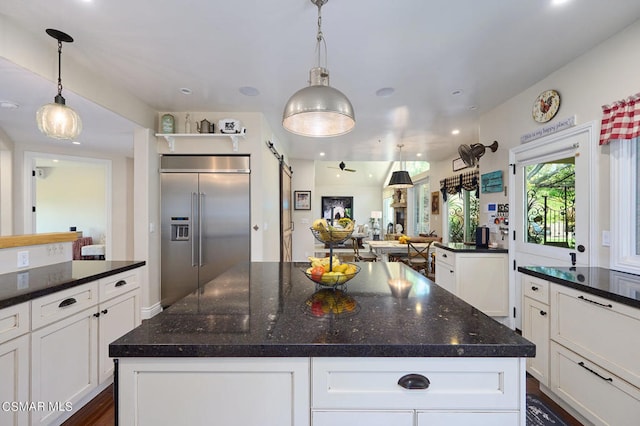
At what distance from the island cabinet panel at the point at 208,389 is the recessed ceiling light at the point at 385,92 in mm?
2779

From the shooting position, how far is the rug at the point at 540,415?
173 centimetres

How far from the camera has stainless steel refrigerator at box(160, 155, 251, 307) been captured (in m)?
3.47

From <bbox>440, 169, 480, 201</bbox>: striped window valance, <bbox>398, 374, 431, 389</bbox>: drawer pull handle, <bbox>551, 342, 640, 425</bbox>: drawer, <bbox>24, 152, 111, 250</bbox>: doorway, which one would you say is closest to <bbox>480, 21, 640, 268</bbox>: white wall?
<bbox>551, 342, 640, 425</bbox>: drawer

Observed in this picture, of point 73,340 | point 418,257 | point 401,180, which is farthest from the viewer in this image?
point 401,180

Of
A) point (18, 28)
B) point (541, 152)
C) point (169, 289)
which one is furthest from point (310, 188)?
point (18, 28)

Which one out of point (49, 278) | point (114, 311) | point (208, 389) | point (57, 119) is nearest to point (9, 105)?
point (57, 119)

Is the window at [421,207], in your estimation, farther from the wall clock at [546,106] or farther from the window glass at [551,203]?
the wall clock at [546,106]

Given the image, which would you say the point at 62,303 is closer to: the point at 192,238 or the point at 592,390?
the point at 192,238

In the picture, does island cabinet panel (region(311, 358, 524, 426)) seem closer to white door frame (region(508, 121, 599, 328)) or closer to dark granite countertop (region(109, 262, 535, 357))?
dark granite countertop (region(109, 262, 535, 357))

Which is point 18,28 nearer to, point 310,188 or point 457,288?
point 457,288

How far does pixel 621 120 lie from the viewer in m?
1.92

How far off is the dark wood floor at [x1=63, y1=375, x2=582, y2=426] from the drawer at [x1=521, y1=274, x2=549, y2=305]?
0.70 metres

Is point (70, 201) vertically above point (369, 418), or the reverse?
point (70, 201)

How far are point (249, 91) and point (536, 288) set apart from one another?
305cm
